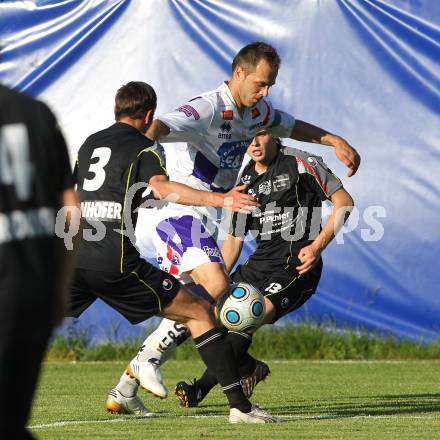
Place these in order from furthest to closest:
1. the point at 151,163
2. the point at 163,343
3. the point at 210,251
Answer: the point at 210,251
the point at 163,343
the point at 151,163

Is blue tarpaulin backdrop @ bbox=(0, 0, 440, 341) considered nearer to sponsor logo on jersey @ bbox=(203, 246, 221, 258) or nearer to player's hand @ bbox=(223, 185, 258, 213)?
sponsor logo on jersey @ bbox=(203, 246, 221, 258)

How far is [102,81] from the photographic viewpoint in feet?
38.4

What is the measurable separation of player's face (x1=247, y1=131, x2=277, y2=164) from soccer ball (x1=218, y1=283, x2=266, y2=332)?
1.38 metres

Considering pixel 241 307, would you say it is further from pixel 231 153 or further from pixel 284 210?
pixel 284 210

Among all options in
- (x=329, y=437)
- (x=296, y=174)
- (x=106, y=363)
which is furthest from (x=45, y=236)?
(x=106, y=363)

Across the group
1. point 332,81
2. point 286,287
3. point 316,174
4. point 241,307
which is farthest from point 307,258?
point 332,81

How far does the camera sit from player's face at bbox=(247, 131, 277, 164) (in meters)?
7.98

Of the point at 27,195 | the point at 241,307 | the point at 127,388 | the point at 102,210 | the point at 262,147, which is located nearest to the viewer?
the point at 27,195

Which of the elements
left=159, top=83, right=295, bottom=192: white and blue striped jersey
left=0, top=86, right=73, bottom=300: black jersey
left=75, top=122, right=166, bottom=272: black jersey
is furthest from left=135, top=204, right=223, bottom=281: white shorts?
left=0, top=86, right=73, bottom=300: black jersey

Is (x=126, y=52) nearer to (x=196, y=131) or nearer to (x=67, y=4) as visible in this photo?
(x=67, y=4)

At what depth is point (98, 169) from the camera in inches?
245

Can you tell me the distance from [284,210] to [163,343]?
168 cm

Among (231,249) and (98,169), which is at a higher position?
(98,169)

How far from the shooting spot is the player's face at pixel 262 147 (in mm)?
7980
